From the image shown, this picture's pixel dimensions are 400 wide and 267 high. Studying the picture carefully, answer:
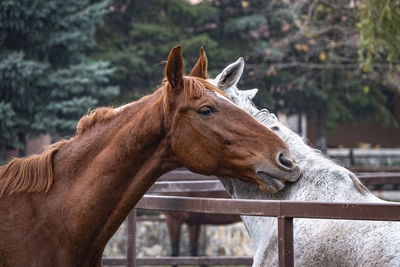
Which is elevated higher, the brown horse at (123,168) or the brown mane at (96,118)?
the brown mane at (96,118)

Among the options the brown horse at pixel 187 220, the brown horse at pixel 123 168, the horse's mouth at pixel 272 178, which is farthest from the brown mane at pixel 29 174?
the brown horse at pixel 187 220

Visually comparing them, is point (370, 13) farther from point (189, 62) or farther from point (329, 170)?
point (189, 62)

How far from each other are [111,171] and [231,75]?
53.2 inches

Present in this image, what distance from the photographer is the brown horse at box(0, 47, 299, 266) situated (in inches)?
115

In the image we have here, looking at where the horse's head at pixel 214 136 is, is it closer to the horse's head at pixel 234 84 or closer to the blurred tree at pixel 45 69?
the horse's head at pixel 234 84

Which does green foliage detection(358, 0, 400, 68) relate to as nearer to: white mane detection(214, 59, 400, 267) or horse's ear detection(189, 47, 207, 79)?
white mane detection(214, 59, 400, 267)

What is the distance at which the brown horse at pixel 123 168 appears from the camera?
9.56ft

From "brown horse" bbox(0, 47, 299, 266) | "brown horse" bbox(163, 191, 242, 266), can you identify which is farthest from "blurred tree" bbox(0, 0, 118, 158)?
"brown horse" bbox(0, 47, 299, 266)

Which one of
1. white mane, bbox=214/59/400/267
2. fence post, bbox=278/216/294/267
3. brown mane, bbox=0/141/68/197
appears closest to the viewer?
fence post, bbox=278/216/294/267

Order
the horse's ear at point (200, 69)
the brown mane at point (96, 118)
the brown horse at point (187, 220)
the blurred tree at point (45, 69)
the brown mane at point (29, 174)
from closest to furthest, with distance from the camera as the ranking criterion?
the brown mane at point (29, 174)
the brown mane at point (96, 118)
the horse's ear at point (200, 69)
the brown horse at point (187, 220)
the blurred tree at point (45, 69)

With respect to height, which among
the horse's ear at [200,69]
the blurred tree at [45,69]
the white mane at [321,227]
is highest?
the horse's ear at [200,69]

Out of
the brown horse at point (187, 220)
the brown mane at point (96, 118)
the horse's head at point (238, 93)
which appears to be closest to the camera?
the brown mane at point (96, 118)

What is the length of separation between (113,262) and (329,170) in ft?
9.48

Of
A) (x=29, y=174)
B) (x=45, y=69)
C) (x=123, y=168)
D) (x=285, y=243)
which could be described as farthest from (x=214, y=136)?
(x=45, y=69)
